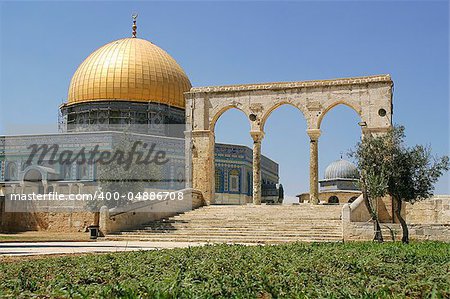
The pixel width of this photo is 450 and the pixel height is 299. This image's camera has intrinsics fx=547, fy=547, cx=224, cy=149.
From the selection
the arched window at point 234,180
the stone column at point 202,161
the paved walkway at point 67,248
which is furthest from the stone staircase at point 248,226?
the arched window at point 234,180

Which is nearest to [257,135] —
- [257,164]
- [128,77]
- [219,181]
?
[257,164]

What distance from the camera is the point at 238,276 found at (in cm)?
728

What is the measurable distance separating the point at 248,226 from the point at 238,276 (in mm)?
14364

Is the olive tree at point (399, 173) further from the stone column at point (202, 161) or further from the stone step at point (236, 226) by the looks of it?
the stone column at point (202, 161)

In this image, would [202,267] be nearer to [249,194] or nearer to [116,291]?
[116,291]

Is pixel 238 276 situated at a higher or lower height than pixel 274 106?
lower

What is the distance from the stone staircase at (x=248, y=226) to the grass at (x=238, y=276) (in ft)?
29.2

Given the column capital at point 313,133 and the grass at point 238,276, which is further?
the column capital at point 313,133

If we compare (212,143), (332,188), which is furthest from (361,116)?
(332,188)

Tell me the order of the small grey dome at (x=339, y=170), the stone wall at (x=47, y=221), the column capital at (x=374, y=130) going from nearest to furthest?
the stone wall at (x=47, y=221), the column capital at (x=374, y=130), the small grey dome at (x=339, y=170)

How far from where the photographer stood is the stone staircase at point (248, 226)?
19562 millimetres

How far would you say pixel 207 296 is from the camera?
17.7 feet

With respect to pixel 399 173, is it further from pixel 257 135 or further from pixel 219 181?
pixel 219 181

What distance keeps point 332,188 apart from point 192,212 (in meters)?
24.1
